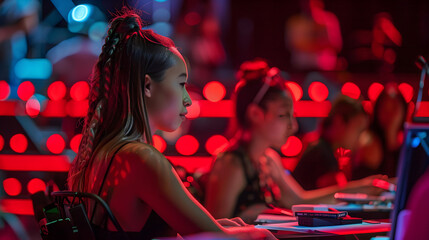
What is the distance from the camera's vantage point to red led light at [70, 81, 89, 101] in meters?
6.77

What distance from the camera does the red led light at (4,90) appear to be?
22.3 ft

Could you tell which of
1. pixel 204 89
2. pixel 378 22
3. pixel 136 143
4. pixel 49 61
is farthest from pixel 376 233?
pixel 378 22

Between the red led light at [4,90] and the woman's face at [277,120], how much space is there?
471 cm

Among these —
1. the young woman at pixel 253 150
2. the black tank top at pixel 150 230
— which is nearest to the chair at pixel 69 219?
the black tank top at pixel 150 230

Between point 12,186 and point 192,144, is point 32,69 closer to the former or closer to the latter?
point 12,186

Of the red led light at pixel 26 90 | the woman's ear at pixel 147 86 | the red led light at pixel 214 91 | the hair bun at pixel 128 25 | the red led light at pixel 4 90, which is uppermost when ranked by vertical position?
the hair bun at pixel 128 25

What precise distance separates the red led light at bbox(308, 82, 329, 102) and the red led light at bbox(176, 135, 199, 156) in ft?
5.54

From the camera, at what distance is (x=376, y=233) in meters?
1.92

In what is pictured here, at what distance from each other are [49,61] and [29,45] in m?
0.38

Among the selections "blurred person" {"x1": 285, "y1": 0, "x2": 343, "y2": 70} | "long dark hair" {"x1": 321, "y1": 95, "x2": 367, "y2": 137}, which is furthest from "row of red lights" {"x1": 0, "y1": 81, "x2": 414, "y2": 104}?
"long dark hair" {"x1": 321, "y1": 95, "x2": 367, "y2": 137}

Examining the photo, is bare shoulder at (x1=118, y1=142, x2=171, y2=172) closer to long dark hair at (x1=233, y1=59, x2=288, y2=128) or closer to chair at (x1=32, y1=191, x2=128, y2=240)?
chair at (x1=32, y1=191, x2=128, y2=240)

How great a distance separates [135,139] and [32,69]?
5.67m

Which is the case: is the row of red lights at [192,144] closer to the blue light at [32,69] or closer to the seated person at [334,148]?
the blue light at [32,69]

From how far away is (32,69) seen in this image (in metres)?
6.91
